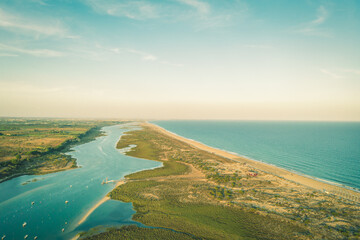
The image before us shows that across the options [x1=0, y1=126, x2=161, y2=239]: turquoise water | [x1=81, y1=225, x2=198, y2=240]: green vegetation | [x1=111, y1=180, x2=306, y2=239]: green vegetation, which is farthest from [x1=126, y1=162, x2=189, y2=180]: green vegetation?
[x1=81, y1=225, x2=198, y2=240]: green vegetation

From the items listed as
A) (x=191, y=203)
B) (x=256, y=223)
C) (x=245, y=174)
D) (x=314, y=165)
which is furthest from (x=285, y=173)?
(x=191, y=203)

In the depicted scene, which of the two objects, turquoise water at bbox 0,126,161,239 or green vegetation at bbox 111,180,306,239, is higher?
green vegetation at bbox 111,180,306,239

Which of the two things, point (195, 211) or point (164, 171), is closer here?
point (195, 211)

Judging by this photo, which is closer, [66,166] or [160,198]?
[160,198]

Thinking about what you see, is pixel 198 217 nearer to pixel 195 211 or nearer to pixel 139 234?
pixel 195 211

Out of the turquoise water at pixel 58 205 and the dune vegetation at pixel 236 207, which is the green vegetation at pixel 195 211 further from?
the turquoise water at pixel 58 205

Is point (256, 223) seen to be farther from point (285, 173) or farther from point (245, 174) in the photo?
point (285, 173)

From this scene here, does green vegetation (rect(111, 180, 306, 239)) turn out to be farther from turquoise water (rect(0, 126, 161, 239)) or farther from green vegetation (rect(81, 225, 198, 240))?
turquoise water (rect(0, 126, 161, 239))

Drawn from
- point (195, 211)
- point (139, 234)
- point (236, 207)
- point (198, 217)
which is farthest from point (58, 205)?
point (236, 207)
